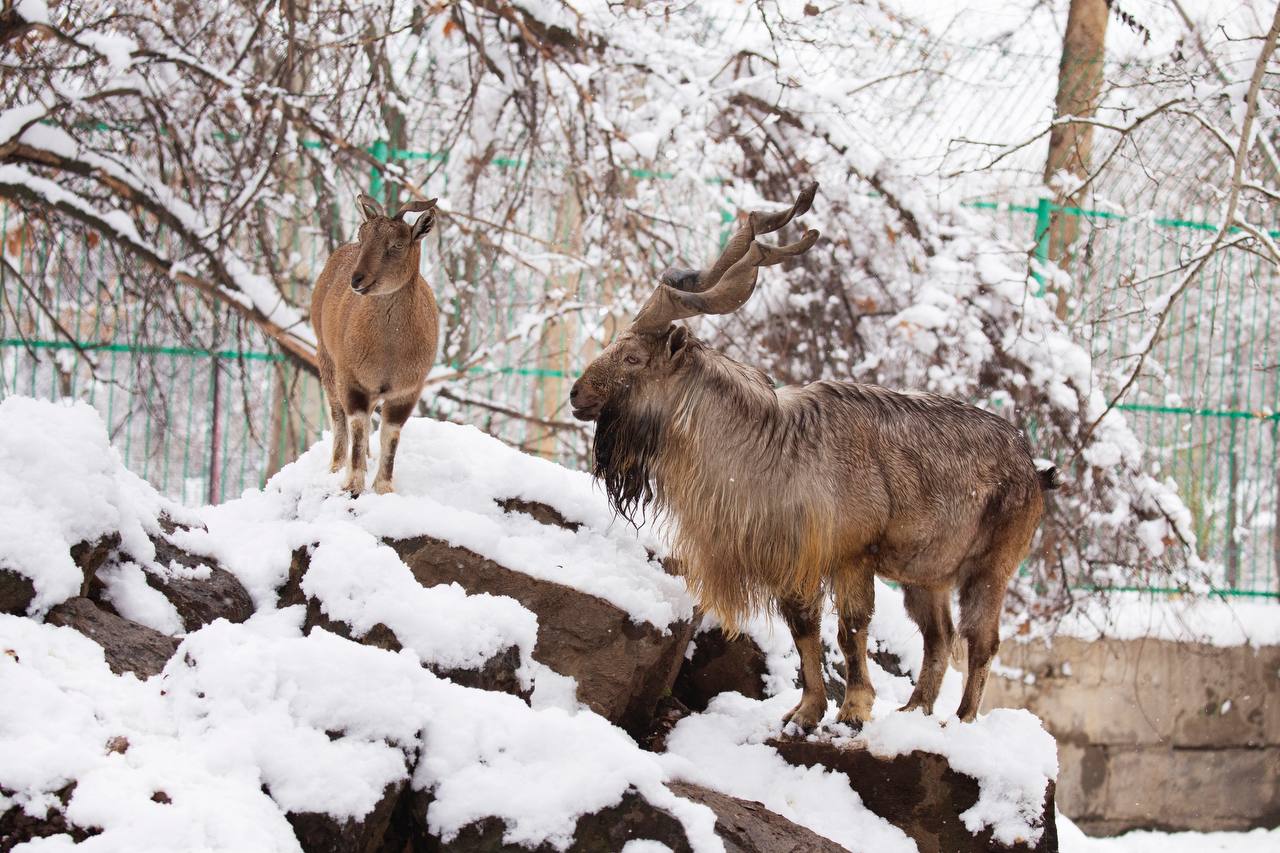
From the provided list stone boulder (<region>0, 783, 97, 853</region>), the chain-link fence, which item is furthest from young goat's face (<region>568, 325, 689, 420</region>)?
the chain-link fence

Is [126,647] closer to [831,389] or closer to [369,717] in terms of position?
[369,717]

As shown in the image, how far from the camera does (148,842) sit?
2518 millimetres

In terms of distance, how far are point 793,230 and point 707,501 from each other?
495 cm

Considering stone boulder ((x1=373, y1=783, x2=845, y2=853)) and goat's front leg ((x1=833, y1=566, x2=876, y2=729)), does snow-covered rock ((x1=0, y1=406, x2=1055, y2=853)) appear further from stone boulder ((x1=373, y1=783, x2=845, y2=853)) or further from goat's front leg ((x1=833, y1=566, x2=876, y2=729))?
goat's front leg ((x1=833, y1=566, x2=876, y2=729))

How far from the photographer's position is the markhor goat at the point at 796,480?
4129 millimetres

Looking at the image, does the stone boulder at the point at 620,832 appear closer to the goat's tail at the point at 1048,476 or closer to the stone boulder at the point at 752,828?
the stone boulder at the point at 752,828

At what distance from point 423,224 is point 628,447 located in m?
1.12

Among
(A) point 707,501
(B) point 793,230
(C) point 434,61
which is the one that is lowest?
(A) point 707,501

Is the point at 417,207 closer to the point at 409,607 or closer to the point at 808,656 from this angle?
the point at 409,607

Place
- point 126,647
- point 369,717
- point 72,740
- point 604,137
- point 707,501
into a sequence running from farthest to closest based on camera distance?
point 604,137 → point 707,501 → point 126,647 → point 369,717 → point 72,740

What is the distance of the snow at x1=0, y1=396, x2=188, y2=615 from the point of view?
11.3 ft

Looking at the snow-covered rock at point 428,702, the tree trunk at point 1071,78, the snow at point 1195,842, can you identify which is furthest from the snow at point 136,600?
the tree trunk at point 1071,78

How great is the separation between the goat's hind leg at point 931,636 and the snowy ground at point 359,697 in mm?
162

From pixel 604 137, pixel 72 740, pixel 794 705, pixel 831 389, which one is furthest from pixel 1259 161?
pixel 72 740
